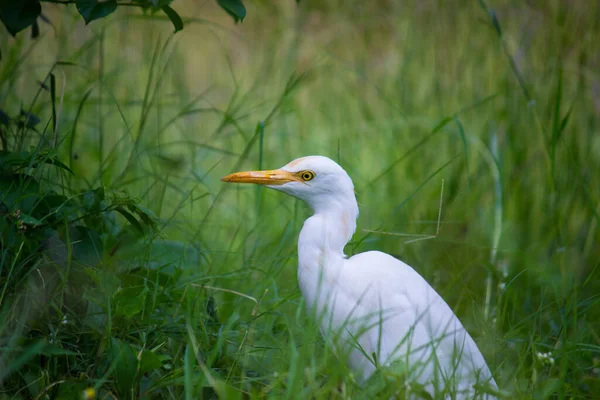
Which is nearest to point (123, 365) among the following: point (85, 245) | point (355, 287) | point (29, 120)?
point (85, 245)

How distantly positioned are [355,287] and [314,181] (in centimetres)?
38

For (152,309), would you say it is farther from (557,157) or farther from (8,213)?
(557,157)

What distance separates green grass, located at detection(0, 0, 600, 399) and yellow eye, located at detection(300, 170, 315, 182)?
0.34 meters

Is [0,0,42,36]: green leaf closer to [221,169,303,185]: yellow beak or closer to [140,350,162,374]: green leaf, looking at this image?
[221,169,303,185]: yellow beak

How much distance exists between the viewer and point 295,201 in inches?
119

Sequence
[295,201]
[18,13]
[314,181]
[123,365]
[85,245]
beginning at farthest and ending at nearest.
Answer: [295,201]
[314,181]
[85,245]
[18,13]
[123,365]

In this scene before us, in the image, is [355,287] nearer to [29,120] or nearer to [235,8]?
[235,8]

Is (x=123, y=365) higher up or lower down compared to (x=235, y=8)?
lower down

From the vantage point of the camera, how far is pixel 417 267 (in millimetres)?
3338

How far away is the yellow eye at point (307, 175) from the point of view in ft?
7.39

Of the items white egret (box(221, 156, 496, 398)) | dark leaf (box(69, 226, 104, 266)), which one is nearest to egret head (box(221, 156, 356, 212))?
white egret (box(221, 156, 496, 398))

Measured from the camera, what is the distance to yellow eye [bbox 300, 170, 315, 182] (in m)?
2.25

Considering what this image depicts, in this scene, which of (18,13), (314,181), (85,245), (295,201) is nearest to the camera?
(18,13)

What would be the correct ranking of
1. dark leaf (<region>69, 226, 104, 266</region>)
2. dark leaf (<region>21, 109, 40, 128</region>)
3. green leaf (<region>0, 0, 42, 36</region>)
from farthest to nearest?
1. dark leaf (<region>21, 109, 40, 128</region>)
2. dark leaf (<region>69, 226, 104, 266</region>)
3. green leaf (<region>0, 0, 42, 36</region>)
